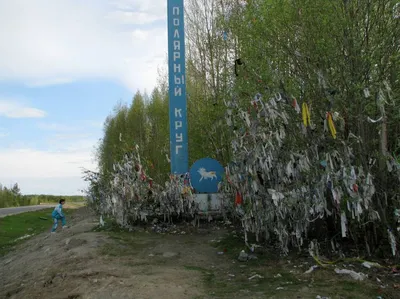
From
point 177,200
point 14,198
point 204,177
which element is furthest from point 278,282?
point 14,198

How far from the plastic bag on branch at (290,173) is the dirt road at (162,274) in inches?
32.6

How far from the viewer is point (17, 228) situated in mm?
24219

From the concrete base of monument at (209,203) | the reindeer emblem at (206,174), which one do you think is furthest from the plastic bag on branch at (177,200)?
the reindeer emblem at (206,174)

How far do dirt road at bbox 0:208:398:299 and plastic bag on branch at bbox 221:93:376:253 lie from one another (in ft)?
2.72

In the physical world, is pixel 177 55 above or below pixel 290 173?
above

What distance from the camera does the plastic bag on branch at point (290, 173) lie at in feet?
25.4

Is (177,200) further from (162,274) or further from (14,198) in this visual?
(14,198)

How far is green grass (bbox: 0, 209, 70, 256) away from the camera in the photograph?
61.3 ft

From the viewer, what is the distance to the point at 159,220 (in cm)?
1444

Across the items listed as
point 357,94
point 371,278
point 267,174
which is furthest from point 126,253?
point 357,94

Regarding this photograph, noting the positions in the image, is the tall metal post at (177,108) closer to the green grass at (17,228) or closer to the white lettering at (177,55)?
the white lettering at (177,55)

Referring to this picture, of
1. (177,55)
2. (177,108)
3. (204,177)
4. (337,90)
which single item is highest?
(177,55)

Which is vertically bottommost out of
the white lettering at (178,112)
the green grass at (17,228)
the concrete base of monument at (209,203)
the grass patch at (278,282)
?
the grass patch at (278,282)

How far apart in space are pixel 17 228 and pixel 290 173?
19806 millimetres
